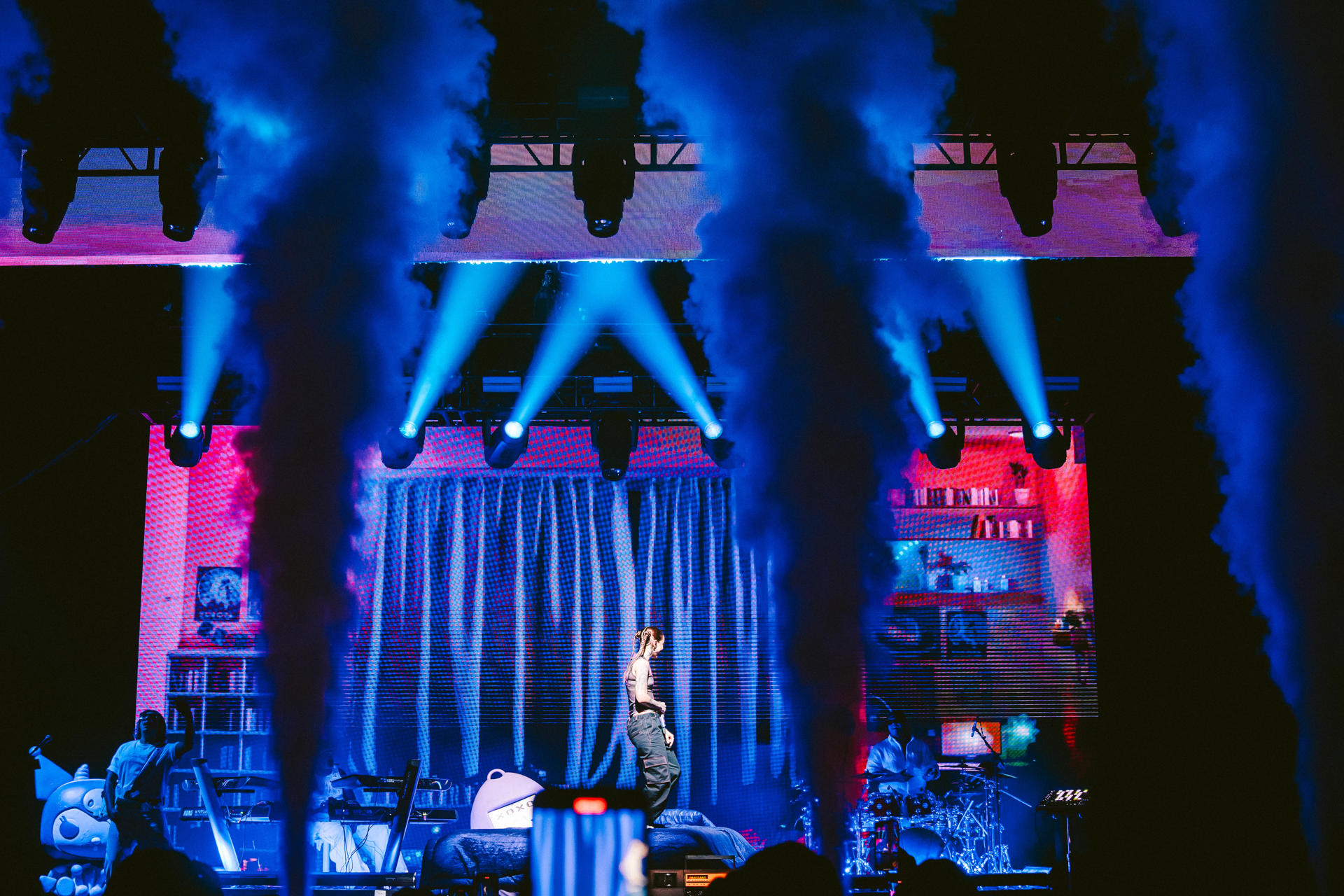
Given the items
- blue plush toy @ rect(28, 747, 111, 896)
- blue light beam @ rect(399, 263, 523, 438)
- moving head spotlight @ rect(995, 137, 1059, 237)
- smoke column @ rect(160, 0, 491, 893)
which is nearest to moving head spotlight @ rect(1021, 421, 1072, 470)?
moving head spotlight @ rect(995, 137, 1059, 237)

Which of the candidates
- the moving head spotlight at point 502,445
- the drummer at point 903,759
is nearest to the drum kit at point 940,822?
the drummer at point 903,759

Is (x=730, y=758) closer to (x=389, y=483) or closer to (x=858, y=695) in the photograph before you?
(x=389, y=483)

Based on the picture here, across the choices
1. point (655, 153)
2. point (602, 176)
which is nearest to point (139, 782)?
point (602, 176)

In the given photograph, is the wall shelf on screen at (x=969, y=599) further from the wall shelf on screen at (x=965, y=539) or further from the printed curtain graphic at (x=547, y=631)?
the printed curtain graphic at (x=547, y=631)

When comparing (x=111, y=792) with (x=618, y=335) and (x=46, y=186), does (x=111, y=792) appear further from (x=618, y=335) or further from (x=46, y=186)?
(x=618, y=335)

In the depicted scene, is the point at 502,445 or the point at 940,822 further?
the point at 502,445

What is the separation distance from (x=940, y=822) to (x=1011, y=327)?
429 centimetres

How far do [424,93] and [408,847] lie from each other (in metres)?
7.15

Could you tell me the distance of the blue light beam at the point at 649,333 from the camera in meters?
9.00

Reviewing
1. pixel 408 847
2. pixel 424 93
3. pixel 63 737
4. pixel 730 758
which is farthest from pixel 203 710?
pixel 424 93

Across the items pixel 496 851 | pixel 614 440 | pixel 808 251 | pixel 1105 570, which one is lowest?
pixel 496 851

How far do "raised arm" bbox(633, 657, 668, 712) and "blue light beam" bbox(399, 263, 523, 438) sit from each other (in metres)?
3.23

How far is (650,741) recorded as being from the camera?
7391 millimetres

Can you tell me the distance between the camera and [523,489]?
453 inches
